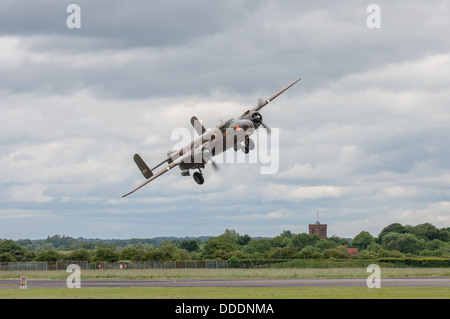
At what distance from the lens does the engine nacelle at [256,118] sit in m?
57.1

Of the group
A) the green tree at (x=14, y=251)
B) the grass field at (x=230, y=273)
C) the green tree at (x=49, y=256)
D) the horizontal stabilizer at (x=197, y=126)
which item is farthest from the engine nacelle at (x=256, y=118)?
the green tree at (x=14, y=251)

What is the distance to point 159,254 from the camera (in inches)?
5571

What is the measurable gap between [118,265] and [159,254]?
46.1 ft

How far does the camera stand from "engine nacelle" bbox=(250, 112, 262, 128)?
57.1 meters

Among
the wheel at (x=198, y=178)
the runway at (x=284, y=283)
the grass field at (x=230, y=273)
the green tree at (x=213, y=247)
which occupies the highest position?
the wheel at (x=198, y=178)

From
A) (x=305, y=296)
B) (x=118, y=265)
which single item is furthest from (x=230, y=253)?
(x=305, y=296)

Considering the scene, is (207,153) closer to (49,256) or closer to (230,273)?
(230,273)

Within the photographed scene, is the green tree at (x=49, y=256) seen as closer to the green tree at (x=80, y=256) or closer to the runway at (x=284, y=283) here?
the green tree at (x=80, y=256)

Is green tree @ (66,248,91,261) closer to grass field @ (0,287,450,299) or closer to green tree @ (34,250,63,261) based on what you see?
green tree @ (34,250,63,261)

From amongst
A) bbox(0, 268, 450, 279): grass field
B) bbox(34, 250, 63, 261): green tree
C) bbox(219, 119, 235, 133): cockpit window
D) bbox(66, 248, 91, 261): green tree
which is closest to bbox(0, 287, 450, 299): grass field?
bbox(219, 119, 235, 133): cockpit window


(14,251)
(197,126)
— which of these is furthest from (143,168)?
(14,251)

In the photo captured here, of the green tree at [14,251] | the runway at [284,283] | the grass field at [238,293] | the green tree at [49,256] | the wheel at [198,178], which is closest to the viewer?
the wheel at [198,178]
